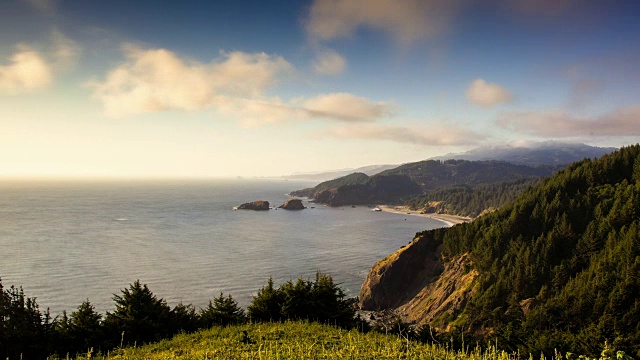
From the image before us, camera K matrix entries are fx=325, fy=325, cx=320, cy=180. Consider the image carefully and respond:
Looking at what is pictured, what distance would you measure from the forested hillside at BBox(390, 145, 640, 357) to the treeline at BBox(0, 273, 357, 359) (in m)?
20.1

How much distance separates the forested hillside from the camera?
138 ft

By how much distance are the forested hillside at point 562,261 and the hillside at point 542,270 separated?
168mm

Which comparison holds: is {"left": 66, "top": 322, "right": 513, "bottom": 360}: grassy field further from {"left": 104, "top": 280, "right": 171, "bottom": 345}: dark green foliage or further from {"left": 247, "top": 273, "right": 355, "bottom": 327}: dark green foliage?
{"left": 247, "top": 273, "right": 355, "bottom": 327}: dark green foliage

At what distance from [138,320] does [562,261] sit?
6696 centimetres

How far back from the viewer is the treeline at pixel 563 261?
41.9 metres

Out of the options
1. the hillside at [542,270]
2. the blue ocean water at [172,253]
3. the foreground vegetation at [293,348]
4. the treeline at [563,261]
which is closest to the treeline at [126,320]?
the foreground vegetation at [293,348]

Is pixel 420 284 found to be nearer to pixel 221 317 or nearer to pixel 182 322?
pixel 221 317

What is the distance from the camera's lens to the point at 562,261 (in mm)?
58656

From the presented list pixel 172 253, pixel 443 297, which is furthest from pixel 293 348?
pixel 172 253

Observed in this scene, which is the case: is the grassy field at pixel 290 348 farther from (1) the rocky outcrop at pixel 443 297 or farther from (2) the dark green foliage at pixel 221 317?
(1) the rocky outcrop at pixel 443 297

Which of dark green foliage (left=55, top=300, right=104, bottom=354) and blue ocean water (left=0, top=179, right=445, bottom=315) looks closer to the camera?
dark green foliage (left=55, top=300, right=104, bottom=354)

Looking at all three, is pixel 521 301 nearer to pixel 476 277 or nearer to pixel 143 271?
pixel 476 277

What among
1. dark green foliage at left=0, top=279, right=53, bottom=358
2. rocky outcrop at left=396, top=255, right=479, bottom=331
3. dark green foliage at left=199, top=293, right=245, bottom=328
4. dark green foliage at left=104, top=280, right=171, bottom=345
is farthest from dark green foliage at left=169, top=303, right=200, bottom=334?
rocky outcrop at left=396, top=255, right=479, bottom=331

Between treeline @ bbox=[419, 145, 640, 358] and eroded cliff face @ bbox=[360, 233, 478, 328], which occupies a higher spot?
treeline @ bbox=[419, 145, 640, 358]
